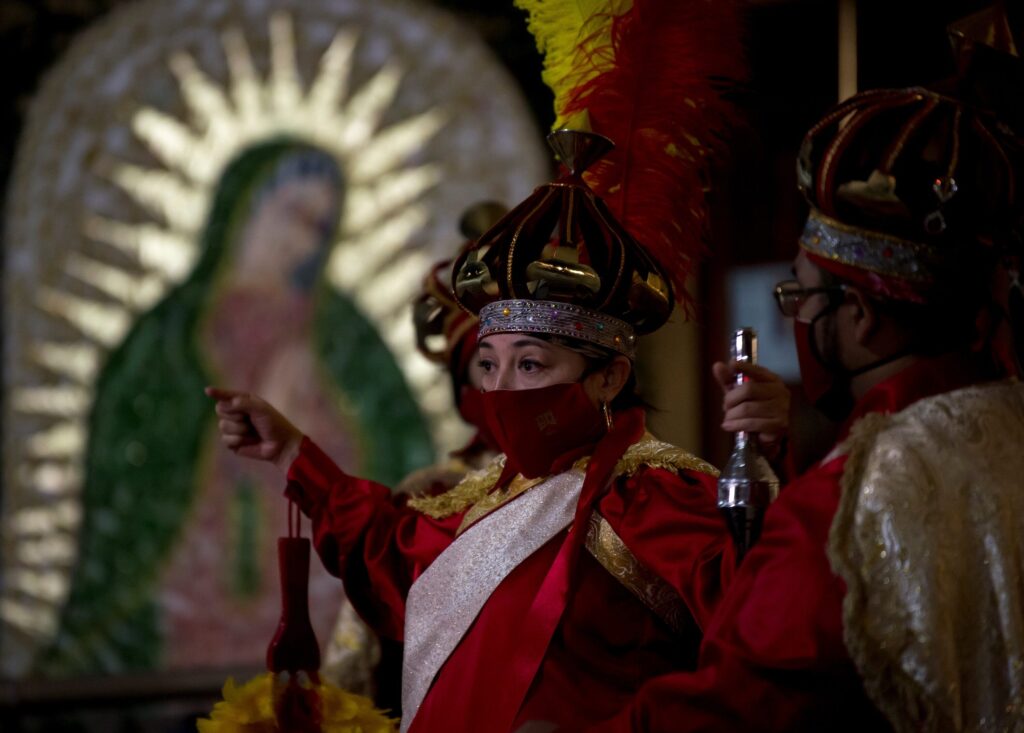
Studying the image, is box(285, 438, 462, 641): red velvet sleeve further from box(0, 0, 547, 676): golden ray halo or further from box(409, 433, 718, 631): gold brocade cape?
box(0, 0, 547, 676): golden ray halo

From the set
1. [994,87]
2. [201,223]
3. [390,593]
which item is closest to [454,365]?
[390,593]

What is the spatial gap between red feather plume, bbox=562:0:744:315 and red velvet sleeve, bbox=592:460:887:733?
726 mm

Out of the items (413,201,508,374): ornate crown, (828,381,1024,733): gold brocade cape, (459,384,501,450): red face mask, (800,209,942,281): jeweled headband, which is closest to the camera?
(828,381,1024,733): gold brocade cape

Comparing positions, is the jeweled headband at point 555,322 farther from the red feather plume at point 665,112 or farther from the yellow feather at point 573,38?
the yellow feather at point 573,38

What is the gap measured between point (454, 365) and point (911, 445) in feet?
4.92

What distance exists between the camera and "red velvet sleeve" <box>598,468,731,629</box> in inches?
73.8

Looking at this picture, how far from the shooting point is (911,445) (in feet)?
5.08

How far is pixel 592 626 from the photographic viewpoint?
1958 millimetres

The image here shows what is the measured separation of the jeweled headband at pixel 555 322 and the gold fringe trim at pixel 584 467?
165 millimetres

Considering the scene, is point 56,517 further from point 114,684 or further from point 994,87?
point 994,87

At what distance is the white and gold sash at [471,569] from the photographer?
2.08m

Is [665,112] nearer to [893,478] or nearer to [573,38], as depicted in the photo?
[573,38]

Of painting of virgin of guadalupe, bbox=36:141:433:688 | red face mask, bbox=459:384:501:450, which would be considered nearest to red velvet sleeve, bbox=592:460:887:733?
red face mask, bbox=459:384:501:450

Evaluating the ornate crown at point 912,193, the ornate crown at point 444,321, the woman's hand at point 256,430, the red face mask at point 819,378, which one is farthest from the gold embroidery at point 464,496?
the ornate crown at point 912,193
